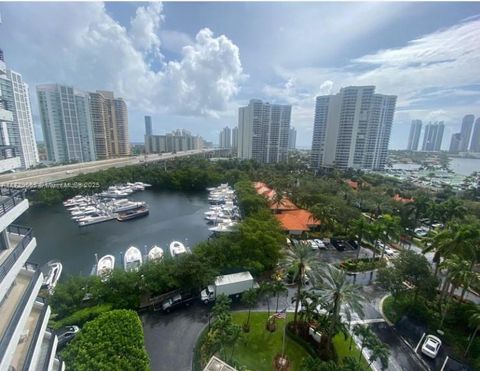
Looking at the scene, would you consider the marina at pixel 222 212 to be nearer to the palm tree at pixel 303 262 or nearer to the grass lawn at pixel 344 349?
the palm tree at pixel 303 262

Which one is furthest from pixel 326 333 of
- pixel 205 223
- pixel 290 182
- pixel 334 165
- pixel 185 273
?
pixel 334 165

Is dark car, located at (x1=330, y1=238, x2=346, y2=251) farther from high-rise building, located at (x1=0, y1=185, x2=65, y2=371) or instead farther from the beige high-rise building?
the beige high-rise building

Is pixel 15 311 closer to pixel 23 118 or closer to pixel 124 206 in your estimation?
pixel 124 206

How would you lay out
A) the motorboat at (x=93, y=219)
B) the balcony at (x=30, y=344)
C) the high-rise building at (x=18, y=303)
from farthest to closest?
the motorboat at (x=93, y=219) < the balcony at (x=30, y=344) < the high-rise building at (x=18, y=303)

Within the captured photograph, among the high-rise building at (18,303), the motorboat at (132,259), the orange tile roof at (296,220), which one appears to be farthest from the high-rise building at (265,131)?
the high-rise building at (18,303)

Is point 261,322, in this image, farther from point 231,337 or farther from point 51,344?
point 51,344

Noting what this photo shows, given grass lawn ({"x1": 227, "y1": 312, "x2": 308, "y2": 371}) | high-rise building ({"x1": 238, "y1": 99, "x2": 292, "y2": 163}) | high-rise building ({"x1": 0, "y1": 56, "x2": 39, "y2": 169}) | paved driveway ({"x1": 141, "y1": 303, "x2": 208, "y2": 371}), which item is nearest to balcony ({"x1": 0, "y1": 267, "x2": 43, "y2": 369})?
paved driveway ({"x1": 141, "y1": 303, "x2": 208, "y2": 371})

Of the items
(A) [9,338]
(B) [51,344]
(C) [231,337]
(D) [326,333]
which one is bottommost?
(D) [326,333]
